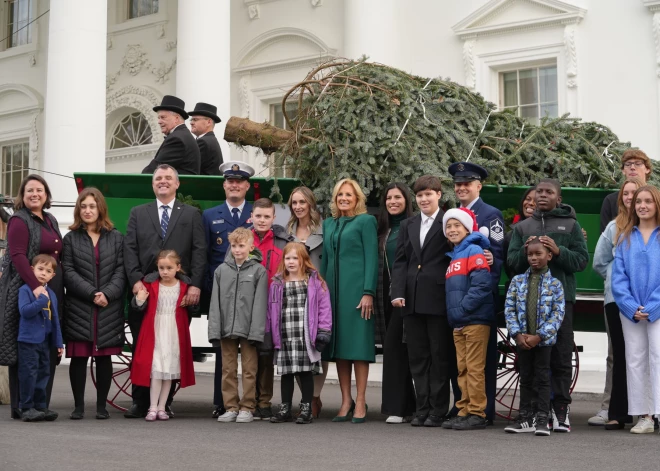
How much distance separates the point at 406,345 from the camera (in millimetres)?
9250

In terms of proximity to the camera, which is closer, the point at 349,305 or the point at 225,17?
the point at 349,305

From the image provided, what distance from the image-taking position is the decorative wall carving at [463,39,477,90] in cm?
1958

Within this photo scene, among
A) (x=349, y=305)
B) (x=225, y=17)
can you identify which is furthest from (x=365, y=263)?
(x=225, y=17)

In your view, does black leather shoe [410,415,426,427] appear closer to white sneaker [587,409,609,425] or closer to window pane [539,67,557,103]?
white sneaker [587,409,609,425]

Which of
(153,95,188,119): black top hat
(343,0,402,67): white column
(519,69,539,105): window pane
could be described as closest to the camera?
(153,95,188,119): black top hat

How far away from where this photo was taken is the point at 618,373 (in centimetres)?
897

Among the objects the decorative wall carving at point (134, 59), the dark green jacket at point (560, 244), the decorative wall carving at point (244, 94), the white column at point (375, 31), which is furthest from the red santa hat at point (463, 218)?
the decorative wall carving at point (134, 59)

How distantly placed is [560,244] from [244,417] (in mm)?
2861

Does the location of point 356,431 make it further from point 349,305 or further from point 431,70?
point 431,70

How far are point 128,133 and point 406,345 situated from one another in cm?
1575

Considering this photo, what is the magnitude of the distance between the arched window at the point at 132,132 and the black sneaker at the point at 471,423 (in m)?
15.8

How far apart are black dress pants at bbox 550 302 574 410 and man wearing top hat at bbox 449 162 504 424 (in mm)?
567

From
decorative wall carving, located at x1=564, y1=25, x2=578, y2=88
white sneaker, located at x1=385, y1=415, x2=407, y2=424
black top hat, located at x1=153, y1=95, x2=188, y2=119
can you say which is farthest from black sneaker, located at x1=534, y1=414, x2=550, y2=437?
decorative wall carving, located at x1=564, y1=25, x2=578, y2=88

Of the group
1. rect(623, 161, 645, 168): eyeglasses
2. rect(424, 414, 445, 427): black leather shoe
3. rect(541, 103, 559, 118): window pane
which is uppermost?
rect(541, 103, 559, 118): window pane
